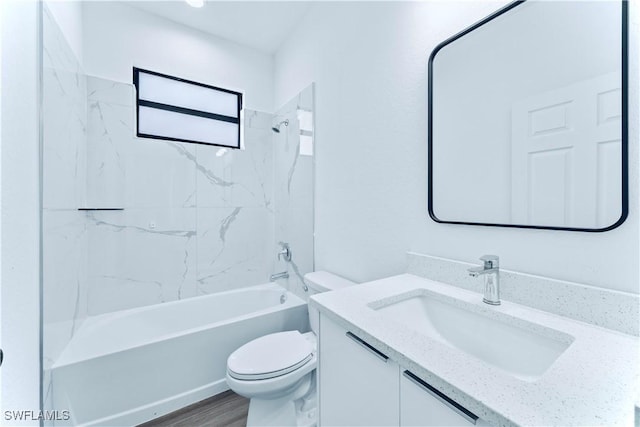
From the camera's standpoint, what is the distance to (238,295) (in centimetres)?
248

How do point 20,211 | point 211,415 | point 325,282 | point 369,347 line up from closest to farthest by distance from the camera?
point 369,347 < point 20,211 < point 211,415 < point 325,282

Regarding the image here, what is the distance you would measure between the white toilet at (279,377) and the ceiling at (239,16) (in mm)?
2144

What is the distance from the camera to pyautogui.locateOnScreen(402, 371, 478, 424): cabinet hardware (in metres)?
0.48

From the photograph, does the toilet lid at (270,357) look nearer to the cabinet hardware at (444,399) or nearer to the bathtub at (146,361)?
the bathtub at (146,361)

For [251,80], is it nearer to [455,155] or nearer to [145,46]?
[145,46]

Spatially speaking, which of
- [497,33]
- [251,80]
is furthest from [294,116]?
[497,33]

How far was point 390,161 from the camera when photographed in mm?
1363

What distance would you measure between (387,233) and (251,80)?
85.2 inches

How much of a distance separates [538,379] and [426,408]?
227mm

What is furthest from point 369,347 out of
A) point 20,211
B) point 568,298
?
point 20,211

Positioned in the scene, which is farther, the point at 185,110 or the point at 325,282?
the point at 185,110

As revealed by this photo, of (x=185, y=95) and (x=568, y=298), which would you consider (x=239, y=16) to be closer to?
(x=185, y=95)

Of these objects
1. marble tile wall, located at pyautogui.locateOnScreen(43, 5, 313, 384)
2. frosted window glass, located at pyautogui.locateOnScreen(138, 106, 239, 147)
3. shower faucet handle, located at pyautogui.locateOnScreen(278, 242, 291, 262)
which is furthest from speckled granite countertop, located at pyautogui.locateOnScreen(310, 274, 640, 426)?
frosted window glass, located at pyautogui.locateOnScreen(138, 106, 239, 147)

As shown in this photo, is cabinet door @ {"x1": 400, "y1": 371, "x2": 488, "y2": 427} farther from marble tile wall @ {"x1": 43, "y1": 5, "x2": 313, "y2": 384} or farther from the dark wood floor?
marble tile wall @ {"x1": 43, "y1": 5, "x2": 313, "y2": 384}
